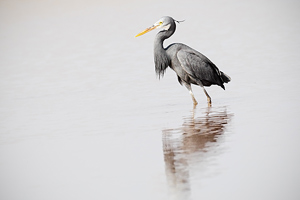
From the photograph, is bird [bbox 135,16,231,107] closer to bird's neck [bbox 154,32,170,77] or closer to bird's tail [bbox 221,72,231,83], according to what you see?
bird's neck [bbox 154,32,170,77]

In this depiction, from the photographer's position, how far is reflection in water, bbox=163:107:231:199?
6998mm

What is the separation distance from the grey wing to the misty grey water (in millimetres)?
467

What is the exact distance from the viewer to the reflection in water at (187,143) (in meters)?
7.00

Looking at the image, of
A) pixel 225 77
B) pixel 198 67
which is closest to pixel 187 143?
pixel 198 67

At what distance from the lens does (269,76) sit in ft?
50.4

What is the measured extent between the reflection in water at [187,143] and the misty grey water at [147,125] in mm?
17

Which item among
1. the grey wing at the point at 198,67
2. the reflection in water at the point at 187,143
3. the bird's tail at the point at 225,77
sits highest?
the grey wing at the point at 198,67

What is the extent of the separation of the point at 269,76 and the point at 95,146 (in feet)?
23.8

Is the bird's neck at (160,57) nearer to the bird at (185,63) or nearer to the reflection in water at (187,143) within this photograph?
the bird at (185,63)

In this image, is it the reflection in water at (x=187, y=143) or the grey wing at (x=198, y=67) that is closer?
the reflection in water at (x=187, y=143)

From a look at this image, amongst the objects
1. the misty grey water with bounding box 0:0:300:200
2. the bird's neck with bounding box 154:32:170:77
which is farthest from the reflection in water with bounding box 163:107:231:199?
the bird's neck with bounding box 154:32:170:77

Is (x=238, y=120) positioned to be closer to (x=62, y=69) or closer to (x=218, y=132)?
(x=218, y=132)

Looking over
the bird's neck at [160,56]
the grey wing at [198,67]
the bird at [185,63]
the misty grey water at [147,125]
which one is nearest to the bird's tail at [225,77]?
the grey wing at [198,67]

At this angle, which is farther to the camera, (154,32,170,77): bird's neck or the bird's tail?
the bird's tail
